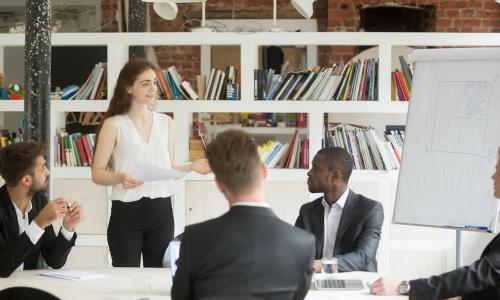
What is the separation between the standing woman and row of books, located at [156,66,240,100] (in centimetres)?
157

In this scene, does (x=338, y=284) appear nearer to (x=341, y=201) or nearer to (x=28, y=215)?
(x=341, y=201)

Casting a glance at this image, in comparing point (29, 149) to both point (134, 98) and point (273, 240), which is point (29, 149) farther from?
point (273, 240)

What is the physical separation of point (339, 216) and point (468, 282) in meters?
1.12

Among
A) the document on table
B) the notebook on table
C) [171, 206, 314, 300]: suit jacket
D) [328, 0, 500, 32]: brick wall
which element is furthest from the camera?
[328, 0, 500, 32]: brick wall

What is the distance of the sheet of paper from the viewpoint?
415 cm

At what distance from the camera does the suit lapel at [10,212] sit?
382cm

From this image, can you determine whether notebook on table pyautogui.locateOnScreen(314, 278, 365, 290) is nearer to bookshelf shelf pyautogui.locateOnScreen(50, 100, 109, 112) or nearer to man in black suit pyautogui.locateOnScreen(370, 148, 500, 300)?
man in black suit pyautogui.locateOnScreen(370, 148, 500, 300)

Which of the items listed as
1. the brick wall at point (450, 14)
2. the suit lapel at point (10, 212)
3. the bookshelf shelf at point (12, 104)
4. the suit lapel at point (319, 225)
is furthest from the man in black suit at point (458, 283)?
the brick wall at point (450, 14)

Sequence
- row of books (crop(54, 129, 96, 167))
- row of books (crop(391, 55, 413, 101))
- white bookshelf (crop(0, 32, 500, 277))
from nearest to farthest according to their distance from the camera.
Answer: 1. white bookshelf (crop(0, 32, 500, 277))
2. row of books (crop(391, 55, 413, 101))
3. row of books (crop(54, 129, 96, 167))

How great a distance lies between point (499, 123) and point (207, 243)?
2393 millimetres

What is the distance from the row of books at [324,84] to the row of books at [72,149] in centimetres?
131

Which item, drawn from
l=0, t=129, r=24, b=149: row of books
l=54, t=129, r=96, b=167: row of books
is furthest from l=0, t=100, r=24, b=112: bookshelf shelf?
l=54, t=129, r=96, b=167: row of books

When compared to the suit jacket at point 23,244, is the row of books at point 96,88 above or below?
above

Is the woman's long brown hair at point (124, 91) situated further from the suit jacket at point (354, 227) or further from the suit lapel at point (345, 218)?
the suit lapel at point (345, 218)
